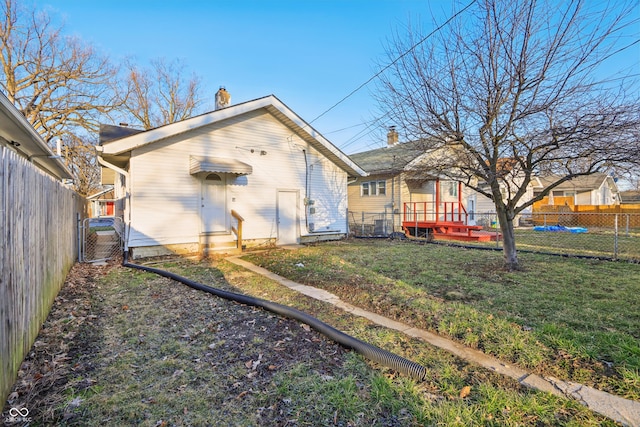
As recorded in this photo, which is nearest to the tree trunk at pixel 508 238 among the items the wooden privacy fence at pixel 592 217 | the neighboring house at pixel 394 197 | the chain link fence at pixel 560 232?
the chain link fence at pixel 560 232

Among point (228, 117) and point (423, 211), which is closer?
point (228, 117)

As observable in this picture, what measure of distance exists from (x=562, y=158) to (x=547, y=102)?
106cm

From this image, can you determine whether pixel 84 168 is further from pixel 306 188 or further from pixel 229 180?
pixel 306 188

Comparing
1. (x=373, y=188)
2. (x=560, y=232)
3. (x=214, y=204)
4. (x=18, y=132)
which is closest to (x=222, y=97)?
(x=214, y=204)

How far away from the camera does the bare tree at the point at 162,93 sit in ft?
88.3

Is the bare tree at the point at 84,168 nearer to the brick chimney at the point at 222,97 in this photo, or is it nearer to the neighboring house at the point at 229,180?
the brick chimney at the point at 222,97

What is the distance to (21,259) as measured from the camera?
9.70 feet

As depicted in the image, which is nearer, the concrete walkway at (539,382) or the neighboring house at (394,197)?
the concrete walkway at (539,382)

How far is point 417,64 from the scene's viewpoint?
6871 millimetres

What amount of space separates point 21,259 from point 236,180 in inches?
311

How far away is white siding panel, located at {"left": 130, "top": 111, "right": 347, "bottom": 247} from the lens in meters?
9.20

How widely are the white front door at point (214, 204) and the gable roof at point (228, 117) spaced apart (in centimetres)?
170

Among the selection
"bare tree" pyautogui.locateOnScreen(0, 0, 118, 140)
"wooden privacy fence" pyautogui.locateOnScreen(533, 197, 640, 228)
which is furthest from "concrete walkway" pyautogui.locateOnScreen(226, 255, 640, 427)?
"bare tree" pyautogui.locateOnScreen(0, 0, 118, 140)

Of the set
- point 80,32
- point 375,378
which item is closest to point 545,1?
point 375,378
